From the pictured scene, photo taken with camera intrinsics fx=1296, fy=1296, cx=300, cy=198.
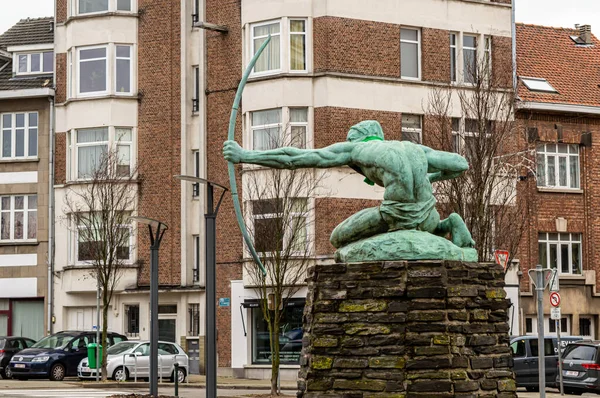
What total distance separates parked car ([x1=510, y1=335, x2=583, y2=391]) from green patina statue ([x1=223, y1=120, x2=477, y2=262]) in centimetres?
2095

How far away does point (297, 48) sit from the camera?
41656mm

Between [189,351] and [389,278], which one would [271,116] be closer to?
[189,351]

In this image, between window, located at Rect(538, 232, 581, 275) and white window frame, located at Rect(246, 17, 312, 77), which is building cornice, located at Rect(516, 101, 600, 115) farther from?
white window frame, located at Rect(246, 17, 312, 77)

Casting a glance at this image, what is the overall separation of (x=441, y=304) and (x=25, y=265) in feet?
117

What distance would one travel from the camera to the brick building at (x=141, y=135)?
44.5m

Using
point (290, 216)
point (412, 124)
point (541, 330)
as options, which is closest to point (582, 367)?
point (290, 216)

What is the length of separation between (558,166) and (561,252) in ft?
9.95

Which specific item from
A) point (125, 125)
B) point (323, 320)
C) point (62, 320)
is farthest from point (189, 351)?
point (323, 320)

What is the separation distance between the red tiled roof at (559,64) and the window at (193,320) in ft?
44.2

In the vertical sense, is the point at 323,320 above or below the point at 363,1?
below

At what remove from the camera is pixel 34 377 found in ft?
126

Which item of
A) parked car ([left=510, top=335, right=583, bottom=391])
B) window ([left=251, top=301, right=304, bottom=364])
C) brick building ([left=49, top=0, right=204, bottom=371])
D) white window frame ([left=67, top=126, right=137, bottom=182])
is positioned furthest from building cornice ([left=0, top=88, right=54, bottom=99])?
parked car ([left=510, top=335, right=583, bottom=391])

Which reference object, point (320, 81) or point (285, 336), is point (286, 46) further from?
point (285, 336)

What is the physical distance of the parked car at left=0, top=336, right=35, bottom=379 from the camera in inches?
1594
